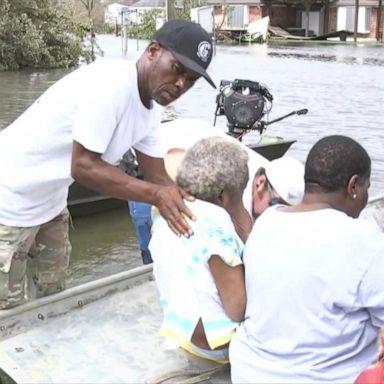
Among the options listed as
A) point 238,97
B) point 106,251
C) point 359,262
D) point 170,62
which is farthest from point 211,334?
point 238,97

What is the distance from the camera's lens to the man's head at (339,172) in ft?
7.98

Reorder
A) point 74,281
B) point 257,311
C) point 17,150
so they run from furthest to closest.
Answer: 1. point 74,281
2. point 17,150
3. point 257,311

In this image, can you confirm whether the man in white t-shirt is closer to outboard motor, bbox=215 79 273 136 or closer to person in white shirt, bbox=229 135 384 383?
person in white shirt, bbox=229 135 384 383

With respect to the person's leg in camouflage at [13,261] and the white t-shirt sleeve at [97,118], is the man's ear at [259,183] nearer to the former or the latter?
the white t-shirt sleeve at [97,118]

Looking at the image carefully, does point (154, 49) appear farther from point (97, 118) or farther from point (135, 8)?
point (135, 8)

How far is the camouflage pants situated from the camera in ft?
10.6

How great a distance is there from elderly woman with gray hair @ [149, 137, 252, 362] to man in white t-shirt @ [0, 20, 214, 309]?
0.08m

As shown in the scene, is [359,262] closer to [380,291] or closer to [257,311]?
[380,291]

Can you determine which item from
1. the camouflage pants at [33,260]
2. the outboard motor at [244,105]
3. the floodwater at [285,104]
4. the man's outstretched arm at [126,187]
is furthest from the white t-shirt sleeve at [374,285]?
the outboard motor at [244,105]

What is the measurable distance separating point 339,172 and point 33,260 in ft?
6.03

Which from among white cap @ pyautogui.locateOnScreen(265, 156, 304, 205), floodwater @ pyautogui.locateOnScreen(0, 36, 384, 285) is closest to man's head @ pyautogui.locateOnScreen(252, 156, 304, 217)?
white cap @ pyautogui.locateOnScreen(265, 156, 304, 205)

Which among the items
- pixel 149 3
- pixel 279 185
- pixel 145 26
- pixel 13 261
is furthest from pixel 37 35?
pixel 149 3

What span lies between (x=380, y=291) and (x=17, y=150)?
1.63m

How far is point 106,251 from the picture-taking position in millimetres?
7344
